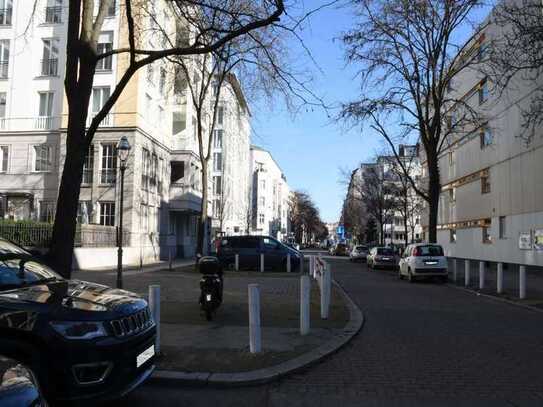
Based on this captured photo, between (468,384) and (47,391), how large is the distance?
4.70 m

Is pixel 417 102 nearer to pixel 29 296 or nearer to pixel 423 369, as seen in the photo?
pixel 423 369

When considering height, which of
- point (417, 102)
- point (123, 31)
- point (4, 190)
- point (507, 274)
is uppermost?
point (123, 31)

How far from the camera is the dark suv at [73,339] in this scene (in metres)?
4.53

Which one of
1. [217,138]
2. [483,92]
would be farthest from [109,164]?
[217,138]

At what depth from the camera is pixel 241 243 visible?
27.7 m

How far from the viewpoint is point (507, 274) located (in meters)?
27.5

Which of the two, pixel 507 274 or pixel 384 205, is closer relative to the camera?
pixel 507 274

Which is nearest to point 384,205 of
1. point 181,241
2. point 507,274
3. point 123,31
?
point 181,241

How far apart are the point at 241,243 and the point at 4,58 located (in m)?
20.7

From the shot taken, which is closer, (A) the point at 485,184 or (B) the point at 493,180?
(B) the point at 493,180

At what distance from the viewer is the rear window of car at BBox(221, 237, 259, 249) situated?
89.9ft

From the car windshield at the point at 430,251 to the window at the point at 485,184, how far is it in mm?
12749

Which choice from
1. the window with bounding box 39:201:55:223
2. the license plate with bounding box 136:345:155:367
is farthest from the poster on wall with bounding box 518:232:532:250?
the window with bounding box 39:201:55:223

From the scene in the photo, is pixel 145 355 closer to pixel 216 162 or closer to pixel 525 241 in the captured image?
pixel 525 241
